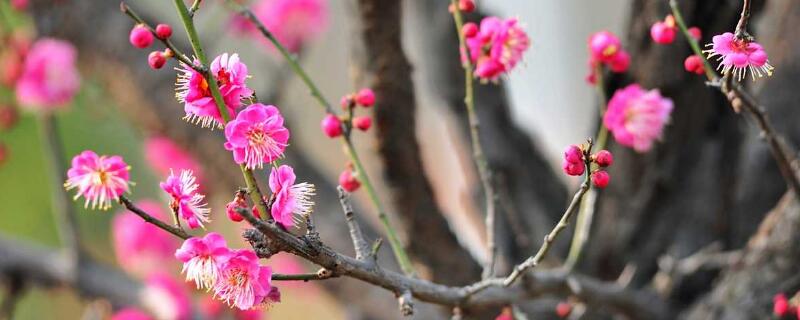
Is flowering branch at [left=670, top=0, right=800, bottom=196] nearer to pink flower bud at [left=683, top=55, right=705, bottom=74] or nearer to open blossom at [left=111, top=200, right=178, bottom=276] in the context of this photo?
pink flower bud at [left=683, top=55, right=705, bottom=74]

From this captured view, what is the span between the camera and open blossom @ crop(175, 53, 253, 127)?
1.87 feet

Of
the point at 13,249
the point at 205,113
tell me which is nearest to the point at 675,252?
the point at 205,113

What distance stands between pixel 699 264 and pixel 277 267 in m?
1.11

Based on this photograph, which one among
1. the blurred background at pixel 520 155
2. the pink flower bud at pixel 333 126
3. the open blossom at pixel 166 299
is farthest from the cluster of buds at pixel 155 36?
the open blossom at pixel 166 299

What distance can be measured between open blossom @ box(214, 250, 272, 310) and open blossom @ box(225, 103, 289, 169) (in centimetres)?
6

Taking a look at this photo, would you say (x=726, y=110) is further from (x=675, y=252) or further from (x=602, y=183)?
(x=602, y=183)

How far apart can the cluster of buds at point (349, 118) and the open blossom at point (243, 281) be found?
26 centimetres

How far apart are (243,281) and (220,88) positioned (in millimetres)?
122

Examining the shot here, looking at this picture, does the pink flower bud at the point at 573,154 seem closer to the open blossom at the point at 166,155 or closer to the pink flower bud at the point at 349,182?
the pink flower bud at the point at 349,182

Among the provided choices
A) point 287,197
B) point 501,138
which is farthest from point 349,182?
point 501,138

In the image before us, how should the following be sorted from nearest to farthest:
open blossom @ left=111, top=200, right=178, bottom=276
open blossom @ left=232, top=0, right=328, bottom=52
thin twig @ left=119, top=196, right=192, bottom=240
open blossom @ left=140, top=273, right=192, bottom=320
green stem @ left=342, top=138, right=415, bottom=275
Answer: thin twig @ left=119, top=196, right=192, bottom=240, green stem @ left=342, top=138, right=415, bottom=275, open blossom @ left=140, top=273, right=192, bottom=320, open blossom @ left=232, top=0, right=328, bottom=52, open blossom @ left=111, top=200, right=178, bottom=276

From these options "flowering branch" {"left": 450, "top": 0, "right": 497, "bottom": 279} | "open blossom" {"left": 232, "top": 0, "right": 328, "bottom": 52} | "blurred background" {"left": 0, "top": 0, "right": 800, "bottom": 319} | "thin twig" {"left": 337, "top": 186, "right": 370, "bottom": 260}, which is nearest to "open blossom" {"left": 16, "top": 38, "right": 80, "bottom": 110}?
"blurred background" {"left": 0, "top": 0, "right": 800, "bottom": 319}

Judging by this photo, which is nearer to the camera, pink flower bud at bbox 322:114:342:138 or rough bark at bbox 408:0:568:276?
pink flower bud at bbox 322:114:342:138

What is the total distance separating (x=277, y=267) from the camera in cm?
202
